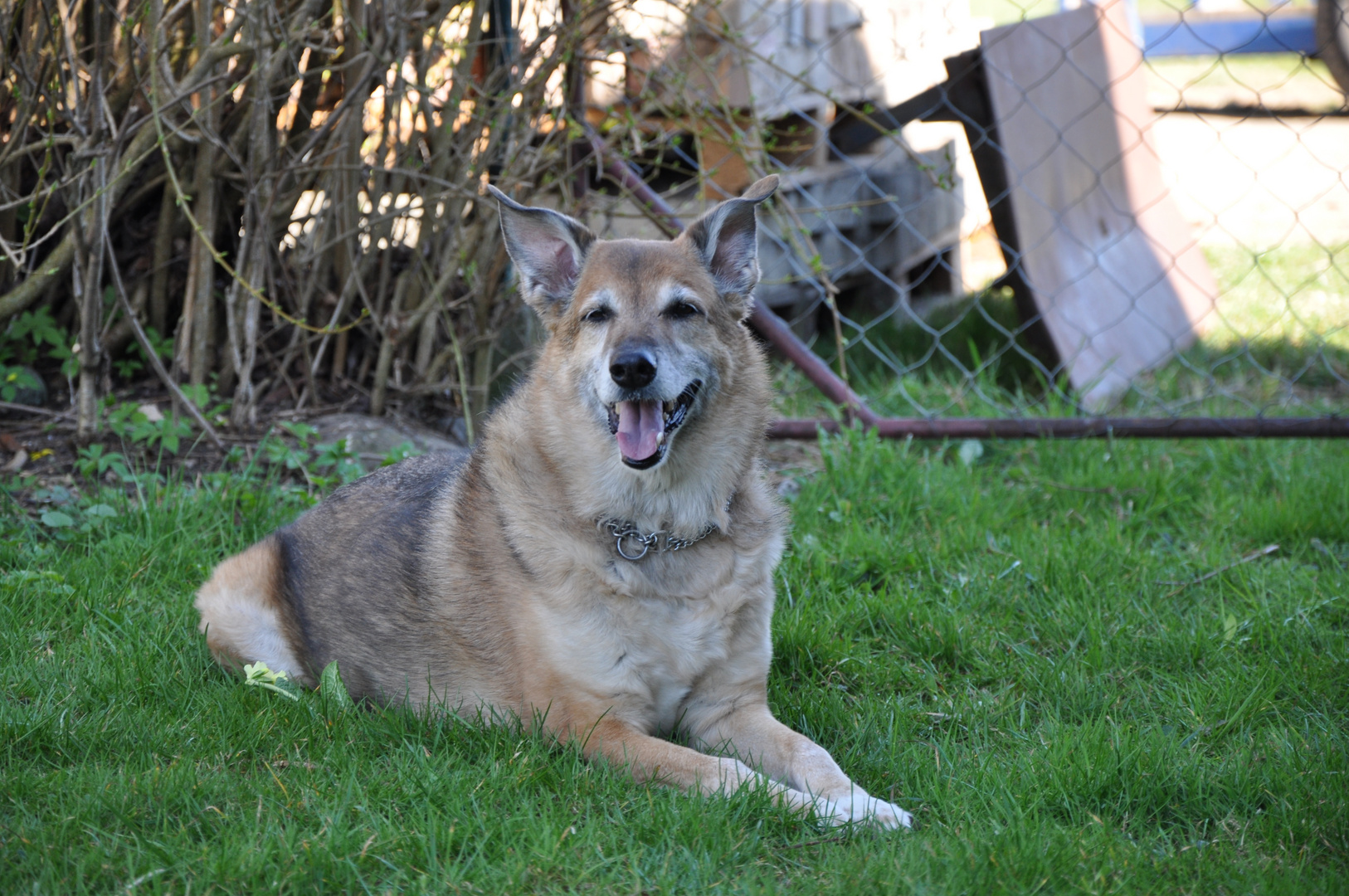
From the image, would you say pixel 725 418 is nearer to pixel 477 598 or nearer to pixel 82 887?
pixel 477 598

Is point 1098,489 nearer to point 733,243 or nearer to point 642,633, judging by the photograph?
point 733,243

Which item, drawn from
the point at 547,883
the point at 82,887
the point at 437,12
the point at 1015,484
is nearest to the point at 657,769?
the point at 547,883

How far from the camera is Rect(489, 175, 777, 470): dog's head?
2.90 meters

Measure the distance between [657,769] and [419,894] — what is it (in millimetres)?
665

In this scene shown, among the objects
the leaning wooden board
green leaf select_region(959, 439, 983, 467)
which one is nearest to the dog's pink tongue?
green leaf select_region(959, 439, 983, 467)

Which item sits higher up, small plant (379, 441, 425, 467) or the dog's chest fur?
the dog's chest fur

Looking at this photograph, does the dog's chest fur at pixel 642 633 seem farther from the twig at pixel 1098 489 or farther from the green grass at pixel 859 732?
the twig at pixel 1098 489

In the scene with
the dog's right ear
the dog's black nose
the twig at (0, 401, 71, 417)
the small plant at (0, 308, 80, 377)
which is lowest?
the twig at (0, 401, 71, 417)

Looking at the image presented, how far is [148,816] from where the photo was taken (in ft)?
7.84

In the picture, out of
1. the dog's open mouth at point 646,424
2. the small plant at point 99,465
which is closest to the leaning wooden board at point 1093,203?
the dog's open mouth at point 646,424

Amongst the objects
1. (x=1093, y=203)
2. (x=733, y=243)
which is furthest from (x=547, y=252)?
(x=1093, y=203)

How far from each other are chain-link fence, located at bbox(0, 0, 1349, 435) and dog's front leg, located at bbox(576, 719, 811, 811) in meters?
2.17

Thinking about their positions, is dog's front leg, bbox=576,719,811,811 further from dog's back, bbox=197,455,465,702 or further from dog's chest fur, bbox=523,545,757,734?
dog's back, bbox=197,455,465,702

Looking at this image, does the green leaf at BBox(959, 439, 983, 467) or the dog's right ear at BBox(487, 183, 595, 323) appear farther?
the green leaf at BBox(959, 439, 983, 467)
